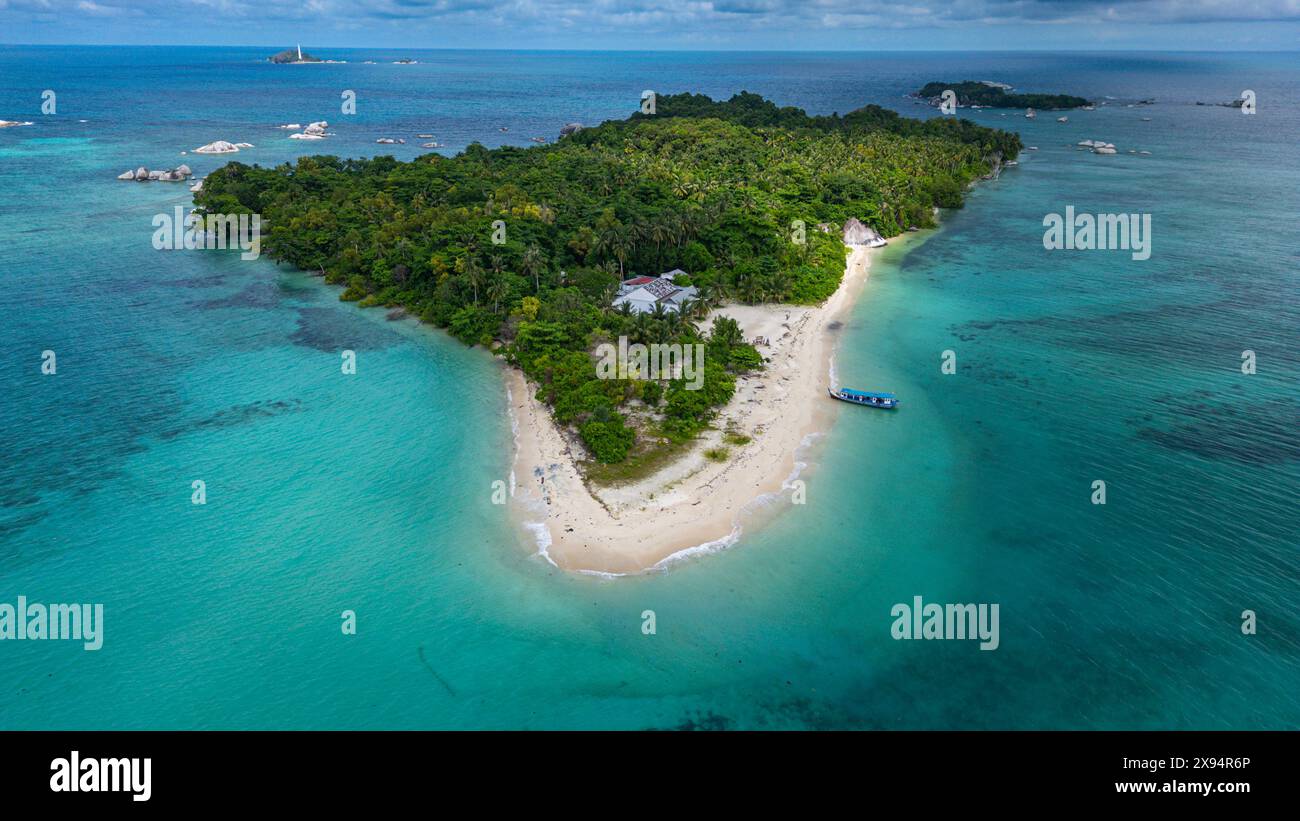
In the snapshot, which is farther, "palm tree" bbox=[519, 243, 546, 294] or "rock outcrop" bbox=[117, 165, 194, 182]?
"rock outcrop" bbox=[117, 165, 194, 182]

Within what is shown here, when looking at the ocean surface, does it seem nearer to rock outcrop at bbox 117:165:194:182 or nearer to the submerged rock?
rock outcrop at bbox 117:165:194:182

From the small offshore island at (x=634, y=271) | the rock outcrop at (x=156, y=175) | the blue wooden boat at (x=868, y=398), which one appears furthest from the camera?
the rock outcrop at (x=156, y=175)

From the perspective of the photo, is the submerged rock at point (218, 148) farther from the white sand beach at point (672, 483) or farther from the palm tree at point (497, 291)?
the white sand beach at point (672, 483)

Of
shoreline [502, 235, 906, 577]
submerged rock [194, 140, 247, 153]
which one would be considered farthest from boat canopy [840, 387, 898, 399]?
submerged rock [194, 140, 247, 153]

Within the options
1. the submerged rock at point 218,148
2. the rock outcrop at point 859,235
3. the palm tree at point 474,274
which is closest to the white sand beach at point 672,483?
the palm tree at point 474,274

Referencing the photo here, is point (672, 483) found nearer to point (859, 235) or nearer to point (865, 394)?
point (865, 394)

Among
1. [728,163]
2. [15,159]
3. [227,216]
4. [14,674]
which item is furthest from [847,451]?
[15,159]
